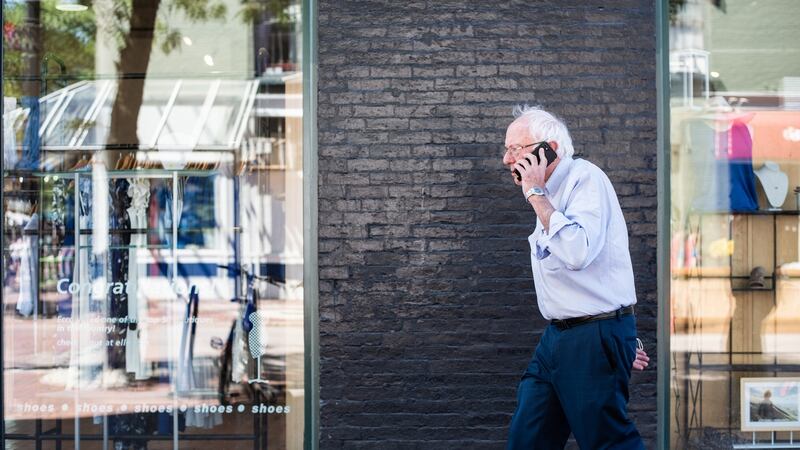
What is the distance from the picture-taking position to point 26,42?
23.3 feet

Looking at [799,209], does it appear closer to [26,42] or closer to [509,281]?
[509,281]

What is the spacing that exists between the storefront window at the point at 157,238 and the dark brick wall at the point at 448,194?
423 millimetres

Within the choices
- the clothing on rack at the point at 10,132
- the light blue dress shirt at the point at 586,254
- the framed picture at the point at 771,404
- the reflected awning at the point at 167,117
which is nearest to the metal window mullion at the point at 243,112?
the reflected awning at the point at 167,117

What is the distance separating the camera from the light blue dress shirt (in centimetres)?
436

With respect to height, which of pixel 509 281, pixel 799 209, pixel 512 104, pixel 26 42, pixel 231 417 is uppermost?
pixel 26 42

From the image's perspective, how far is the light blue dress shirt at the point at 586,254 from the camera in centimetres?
436

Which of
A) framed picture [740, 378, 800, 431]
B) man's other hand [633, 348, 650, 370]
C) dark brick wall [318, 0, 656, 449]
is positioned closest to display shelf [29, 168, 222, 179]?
dark brick wall [318, 0, 656, 449]

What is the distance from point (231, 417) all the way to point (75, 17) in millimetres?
2815

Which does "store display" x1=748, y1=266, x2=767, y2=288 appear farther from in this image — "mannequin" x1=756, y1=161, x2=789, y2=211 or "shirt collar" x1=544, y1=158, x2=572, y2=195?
"shirt collar" x1=544, y1=158, x2=572, y2=195

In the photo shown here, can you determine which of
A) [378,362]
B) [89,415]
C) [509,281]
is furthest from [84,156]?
[509,281]

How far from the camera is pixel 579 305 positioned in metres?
4.49

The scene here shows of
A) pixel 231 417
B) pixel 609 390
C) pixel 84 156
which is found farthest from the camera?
pixel 84 156

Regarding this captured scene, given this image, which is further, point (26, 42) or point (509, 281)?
point (26, 42)

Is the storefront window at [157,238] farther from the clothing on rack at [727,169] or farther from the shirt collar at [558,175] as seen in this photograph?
the clothing on rack at [727,169]
